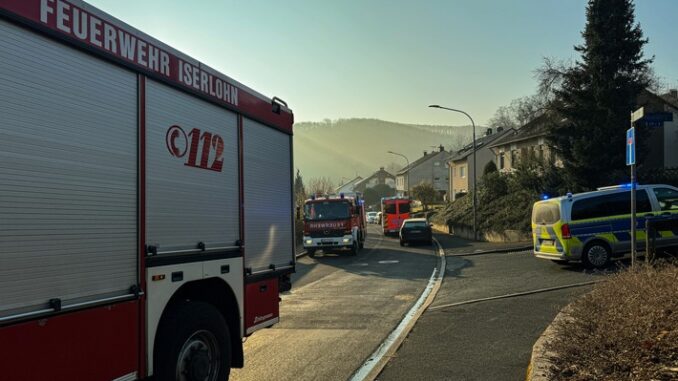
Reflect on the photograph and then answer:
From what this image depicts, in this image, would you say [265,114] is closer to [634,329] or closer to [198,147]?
[198,147]

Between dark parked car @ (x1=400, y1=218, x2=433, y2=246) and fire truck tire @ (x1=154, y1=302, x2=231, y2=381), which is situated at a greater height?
fire truck tire @ (x1=154, y1=302, x2=231, y2=381)

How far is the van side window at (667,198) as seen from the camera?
14242mm

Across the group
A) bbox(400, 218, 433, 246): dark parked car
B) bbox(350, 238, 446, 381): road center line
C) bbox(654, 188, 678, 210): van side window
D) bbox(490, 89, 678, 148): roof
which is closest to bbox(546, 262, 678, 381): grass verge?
bbox(350, 238, 446, 381): road center line

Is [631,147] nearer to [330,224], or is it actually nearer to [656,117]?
[656,117]

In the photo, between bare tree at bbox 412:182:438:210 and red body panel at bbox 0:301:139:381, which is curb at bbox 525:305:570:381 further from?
bare tree at bbox 412:182:438:210

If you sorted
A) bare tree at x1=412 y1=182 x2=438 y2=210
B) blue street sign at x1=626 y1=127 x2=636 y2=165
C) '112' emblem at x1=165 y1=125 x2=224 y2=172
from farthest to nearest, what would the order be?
bare tree at x1=412 y1=182 x2=438 y2=210 < blue street sign at x1=626 y1=127 x2=636 y2=165 < '112' emblem at x1=165 y1=125 x2=224 y2=172

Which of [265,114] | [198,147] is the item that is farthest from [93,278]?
[265,114]

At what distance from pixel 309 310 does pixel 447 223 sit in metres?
35.7

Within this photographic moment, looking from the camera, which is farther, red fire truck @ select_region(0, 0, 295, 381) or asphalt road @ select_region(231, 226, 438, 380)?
asphalt road @ select_region(231, 226, 438, 380)

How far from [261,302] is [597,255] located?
11.3 metres

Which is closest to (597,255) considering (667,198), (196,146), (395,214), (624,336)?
(667,198)

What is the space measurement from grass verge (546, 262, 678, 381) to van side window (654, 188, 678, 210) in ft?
31.7

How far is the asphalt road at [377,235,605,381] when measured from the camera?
19.0 feet

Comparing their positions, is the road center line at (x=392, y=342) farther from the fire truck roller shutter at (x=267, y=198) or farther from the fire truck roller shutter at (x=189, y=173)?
the fire truck roller shutter at (x=189, y=173)
